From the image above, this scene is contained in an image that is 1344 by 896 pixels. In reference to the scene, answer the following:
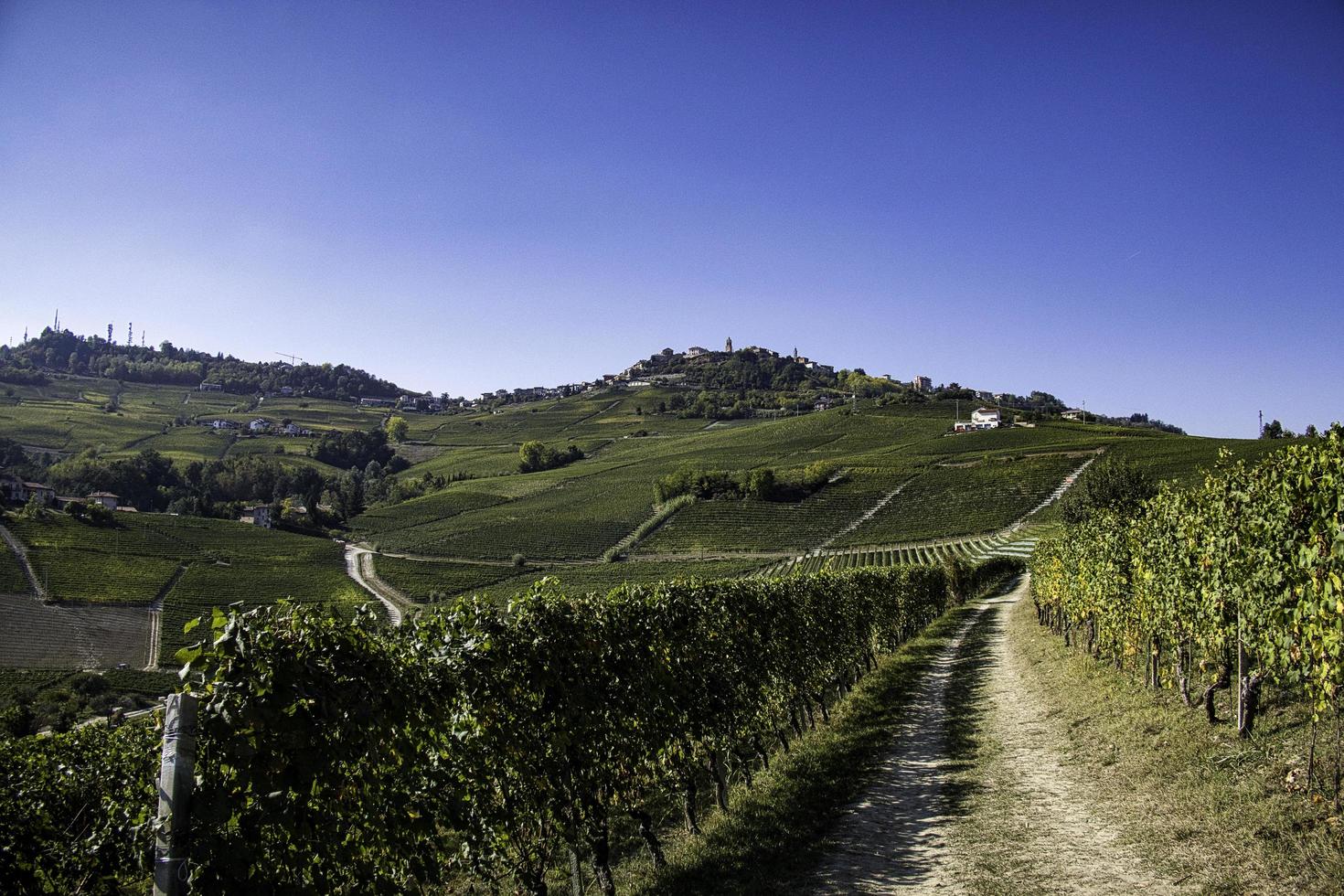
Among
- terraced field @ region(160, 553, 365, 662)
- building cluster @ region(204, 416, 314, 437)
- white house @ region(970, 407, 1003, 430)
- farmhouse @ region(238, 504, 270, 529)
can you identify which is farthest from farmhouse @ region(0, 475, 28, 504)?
white house @ region(970, 407, 1003, 430)

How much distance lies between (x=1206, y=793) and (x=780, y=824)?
4393 millimetres

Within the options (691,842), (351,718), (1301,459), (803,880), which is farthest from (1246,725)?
(351,718)

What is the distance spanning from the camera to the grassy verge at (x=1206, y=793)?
6254 mm

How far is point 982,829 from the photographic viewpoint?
828cm

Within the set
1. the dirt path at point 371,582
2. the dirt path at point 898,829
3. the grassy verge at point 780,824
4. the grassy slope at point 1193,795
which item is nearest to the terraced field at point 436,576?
the dirt path at point 371,582

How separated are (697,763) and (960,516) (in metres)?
76.9

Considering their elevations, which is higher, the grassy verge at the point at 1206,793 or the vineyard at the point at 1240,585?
the vineyard at the point at 1240,585

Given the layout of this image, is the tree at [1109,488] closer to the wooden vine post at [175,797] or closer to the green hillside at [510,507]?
the green hillside at [510,507]

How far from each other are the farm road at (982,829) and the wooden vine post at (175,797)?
5.19 m

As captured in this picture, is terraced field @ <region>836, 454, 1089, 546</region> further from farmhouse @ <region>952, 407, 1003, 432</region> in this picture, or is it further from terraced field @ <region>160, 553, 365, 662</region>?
terraced field @ <region>160, 553, 365, 662</region>

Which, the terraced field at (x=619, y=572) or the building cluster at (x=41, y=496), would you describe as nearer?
the terraced field at (x=619, y=572)

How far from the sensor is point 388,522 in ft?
365

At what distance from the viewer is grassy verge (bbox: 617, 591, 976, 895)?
732cm

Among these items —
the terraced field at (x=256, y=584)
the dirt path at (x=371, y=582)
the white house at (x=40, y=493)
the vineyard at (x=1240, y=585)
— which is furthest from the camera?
the white house at (x=40, y=493)
